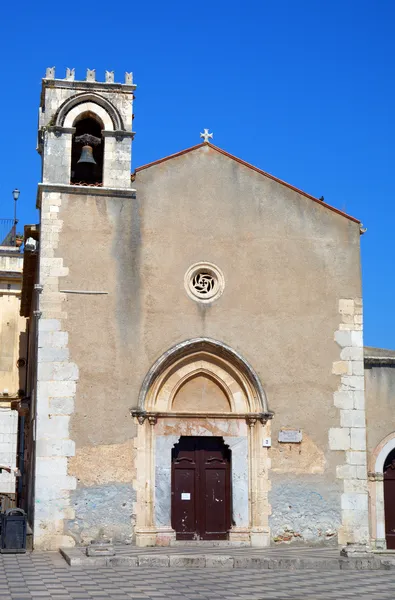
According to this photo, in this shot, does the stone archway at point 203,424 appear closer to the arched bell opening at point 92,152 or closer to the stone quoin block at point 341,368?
the stone quoin block at point 341,368

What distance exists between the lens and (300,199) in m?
17.8

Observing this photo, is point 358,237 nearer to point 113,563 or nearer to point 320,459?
point 320,459

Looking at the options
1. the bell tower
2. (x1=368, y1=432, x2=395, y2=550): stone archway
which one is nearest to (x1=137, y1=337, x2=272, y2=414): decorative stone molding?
(x1=368, y1=432, x2=395, y2=550): stone archway

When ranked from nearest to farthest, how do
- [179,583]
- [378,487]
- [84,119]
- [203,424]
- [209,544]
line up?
[179,583], [209,544], [203,424], [84,119], [378,487]

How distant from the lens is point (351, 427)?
16.9 meters

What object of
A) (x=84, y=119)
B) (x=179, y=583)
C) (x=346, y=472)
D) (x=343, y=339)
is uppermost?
(x=84, y=119)

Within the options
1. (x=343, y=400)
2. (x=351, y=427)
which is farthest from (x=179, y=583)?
(x=343, y=400)

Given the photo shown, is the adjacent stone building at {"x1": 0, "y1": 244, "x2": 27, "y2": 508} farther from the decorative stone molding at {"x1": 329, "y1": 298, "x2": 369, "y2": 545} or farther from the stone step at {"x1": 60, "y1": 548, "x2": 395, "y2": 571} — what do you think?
the stone step at {"x1": 60, "y1": 548, "x2": 395, "y2": 571}

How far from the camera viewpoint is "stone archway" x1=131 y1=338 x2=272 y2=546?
52.8ft

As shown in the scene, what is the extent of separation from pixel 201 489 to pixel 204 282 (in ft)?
13.6

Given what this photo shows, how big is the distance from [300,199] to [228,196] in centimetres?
156

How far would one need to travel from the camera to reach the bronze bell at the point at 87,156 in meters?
16.9

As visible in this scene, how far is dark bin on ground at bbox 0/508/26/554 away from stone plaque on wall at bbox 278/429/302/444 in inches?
205

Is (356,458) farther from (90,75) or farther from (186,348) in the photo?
(90,75)
